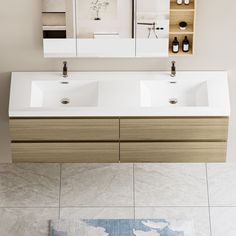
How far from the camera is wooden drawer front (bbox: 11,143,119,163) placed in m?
3.96

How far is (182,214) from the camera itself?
4617 mm

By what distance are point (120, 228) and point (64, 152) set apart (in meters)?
0.87

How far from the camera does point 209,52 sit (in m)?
4.08

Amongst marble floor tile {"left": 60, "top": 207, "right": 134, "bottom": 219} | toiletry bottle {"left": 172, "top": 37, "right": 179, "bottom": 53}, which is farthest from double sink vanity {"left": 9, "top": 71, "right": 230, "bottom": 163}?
marble floor tile {"left": 60, "top": 207, "right": 134, "bottom": 219}

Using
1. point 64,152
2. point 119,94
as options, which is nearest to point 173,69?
point 119,94

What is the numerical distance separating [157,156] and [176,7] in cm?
90

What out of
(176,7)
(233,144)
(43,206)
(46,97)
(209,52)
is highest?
(176,7)

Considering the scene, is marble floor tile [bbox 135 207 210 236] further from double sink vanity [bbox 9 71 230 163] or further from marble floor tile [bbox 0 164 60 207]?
double sink vanity [bbox 9 71 230 163]

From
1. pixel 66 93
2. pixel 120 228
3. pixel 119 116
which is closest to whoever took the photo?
pixel 119 116

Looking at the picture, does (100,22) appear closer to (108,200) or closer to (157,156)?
(157,156)

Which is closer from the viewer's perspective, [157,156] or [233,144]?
[157,156]

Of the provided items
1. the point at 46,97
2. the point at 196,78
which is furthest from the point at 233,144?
the point at 46,97

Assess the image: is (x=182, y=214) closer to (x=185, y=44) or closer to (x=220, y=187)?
(x=220, y=187)

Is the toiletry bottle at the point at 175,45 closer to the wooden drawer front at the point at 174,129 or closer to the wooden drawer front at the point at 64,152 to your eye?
the wooden drawer front at the point at 174,129
